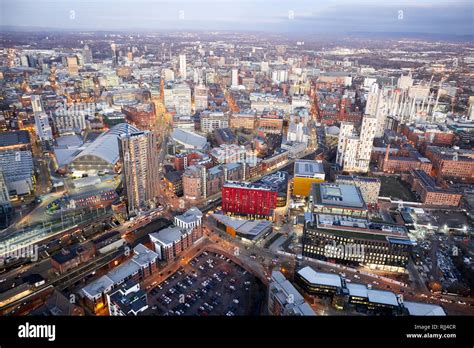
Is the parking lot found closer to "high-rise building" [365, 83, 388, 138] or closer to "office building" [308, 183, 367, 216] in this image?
"office building" [308, 183, 367, 216]

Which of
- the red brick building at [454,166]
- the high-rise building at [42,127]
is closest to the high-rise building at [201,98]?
the high-rise building at [42,127]

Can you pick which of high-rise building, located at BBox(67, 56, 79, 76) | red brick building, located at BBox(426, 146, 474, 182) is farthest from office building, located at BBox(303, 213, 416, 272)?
high-rise building, located at BBox(67, 56, 79, 76)

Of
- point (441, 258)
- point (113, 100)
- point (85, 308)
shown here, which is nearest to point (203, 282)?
point (85, 308)

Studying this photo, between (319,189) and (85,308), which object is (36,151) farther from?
(319,189)

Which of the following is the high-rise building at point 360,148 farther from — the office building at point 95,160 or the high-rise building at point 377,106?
the office building at point 95,160

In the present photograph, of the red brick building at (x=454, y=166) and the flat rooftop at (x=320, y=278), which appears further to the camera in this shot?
Result: the red brick building at (x=454, y=166)
